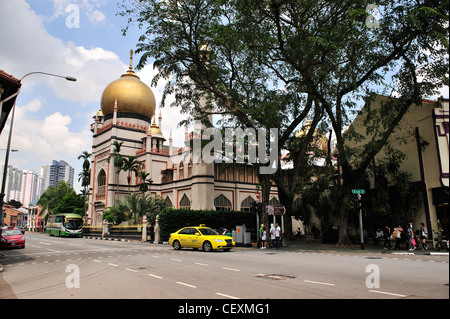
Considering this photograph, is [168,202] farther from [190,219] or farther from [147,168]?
[190,219]

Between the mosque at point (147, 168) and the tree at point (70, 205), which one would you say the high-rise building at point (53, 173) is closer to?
the tree at point (70, 205)

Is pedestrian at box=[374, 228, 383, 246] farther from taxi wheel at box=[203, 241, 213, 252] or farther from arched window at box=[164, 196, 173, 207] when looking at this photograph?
arched window at box=[164, 196, 173, 207]

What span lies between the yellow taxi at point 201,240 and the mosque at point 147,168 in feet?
55.7

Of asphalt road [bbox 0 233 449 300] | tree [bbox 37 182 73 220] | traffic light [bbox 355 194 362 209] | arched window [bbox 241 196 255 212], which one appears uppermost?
tree [bbox 37 182 73 220]

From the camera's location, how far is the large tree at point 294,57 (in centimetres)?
1852

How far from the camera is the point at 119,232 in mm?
38250

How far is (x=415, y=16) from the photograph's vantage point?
51.8 ft

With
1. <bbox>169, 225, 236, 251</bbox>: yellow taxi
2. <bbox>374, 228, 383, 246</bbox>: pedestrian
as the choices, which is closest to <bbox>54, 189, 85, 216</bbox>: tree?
<bbox>169, 225, 236, 251</bbox>: yellow taxi

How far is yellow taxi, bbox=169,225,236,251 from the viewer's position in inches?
747

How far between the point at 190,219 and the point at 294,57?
55.5 feet

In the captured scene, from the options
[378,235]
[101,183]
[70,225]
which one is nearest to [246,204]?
[70,225]
